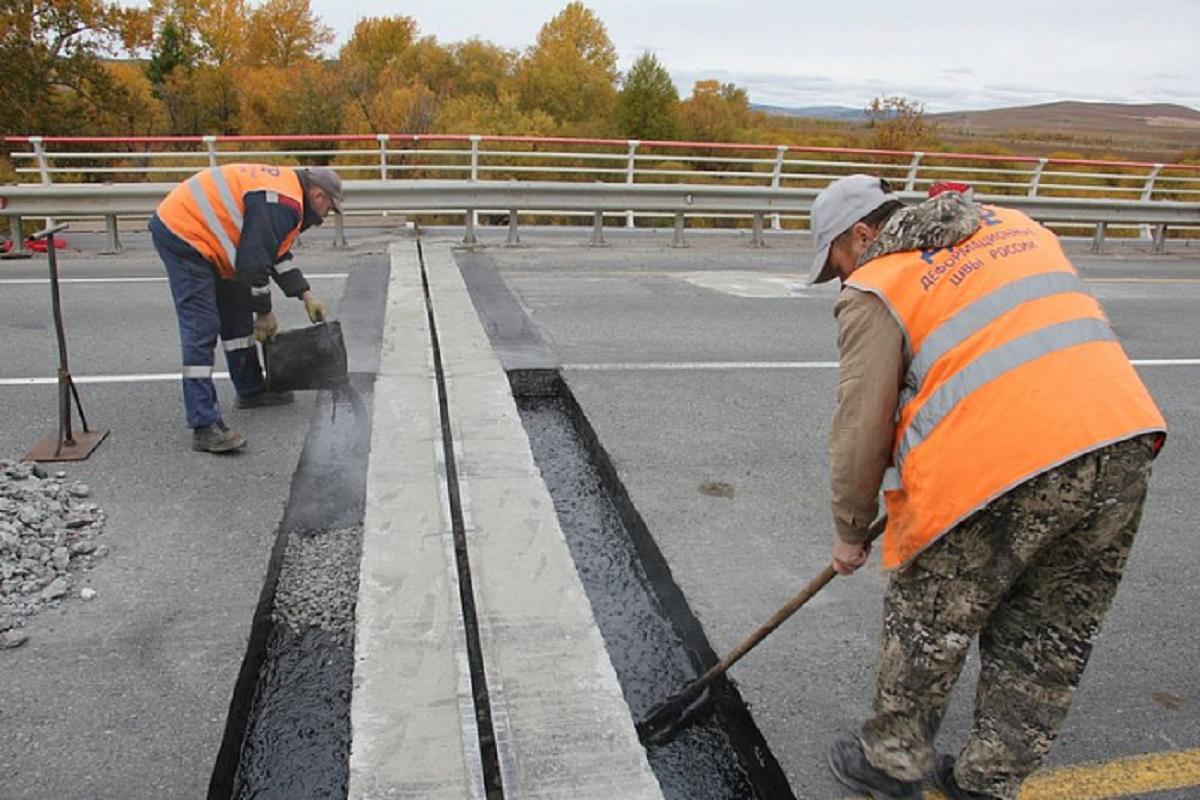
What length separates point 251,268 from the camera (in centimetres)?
474

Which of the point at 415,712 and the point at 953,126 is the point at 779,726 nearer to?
the point at 415,712

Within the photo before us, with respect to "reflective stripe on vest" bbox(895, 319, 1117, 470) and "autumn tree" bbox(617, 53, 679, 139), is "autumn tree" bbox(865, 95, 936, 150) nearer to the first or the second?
"autumn tree" bbox(617, 53, 679, 139)

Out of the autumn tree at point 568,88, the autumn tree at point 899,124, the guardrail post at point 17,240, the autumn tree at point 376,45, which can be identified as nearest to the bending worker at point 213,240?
the guardrail post at point 17,240

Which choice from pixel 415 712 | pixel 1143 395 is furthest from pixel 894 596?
pixel 415 712

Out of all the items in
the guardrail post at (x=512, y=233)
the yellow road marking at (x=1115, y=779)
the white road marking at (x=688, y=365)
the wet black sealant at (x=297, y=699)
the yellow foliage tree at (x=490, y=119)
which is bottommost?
the wet black sealant at (x=297, y=699)

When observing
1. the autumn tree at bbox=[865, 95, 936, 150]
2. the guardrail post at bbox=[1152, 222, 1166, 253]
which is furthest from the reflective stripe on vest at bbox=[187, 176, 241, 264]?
the autumn tree at bbox=[865, 95, 936, 150]

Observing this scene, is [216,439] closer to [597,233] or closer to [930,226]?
[930,226]

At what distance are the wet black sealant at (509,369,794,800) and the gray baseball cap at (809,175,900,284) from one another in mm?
1499

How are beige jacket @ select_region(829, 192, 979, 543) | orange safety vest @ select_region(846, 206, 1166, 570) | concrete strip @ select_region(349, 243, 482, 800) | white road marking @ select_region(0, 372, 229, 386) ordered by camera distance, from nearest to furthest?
orange safety vest @ select_region(846, 206, 1166, 570), beige jacket @ select_region(829, 192, 979, 543), concrete strip @ select_region(349, 243, 482, 800), white road marking @ select_region(0, 372, 229, 386)

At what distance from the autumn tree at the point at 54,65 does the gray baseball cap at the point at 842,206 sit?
3818cm

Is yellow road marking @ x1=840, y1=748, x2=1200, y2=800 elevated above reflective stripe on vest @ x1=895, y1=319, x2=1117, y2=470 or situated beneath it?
situated beneath

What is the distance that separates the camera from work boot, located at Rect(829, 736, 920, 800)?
244cm

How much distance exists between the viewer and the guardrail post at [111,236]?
10344mm

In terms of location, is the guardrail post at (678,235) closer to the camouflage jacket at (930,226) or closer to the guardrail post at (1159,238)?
the guardrail post at (1159,238)
